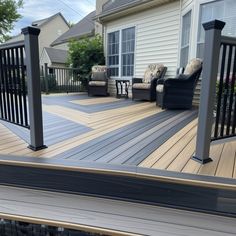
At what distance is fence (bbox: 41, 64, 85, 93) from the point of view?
908 centimetres

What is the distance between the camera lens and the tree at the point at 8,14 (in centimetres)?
1659

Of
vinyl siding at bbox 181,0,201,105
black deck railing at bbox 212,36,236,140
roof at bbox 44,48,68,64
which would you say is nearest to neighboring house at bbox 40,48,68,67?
roof at bbox 44,48,68,64

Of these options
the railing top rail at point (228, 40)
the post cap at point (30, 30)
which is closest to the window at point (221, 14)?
the railing top rail at point (228, 40)

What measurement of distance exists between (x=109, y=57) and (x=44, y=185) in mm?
6905

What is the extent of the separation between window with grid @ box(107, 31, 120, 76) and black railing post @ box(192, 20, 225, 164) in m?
6.24

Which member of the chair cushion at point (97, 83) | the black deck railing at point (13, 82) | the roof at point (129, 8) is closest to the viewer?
the black deck railing at point (13, 82)

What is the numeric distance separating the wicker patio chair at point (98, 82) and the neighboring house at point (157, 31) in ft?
1.96

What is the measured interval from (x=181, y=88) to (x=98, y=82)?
11.2 feet

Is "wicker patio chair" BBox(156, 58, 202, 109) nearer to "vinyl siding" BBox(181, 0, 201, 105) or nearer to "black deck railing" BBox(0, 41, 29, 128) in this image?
"vinyl siding" BBox(181, 0, 201, 105)

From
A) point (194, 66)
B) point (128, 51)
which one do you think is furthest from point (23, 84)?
point (128, 51)

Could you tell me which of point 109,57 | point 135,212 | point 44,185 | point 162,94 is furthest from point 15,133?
point 109,57

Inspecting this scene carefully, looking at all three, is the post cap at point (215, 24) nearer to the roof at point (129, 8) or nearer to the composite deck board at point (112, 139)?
the composite deck board at point (112, 139)

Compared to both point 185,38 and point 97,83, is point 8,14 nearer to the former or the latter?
point 97,83

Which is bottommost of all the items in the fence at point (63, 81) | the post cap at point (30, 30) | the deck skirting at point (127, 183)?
the deck skirting at point (127, 183)
